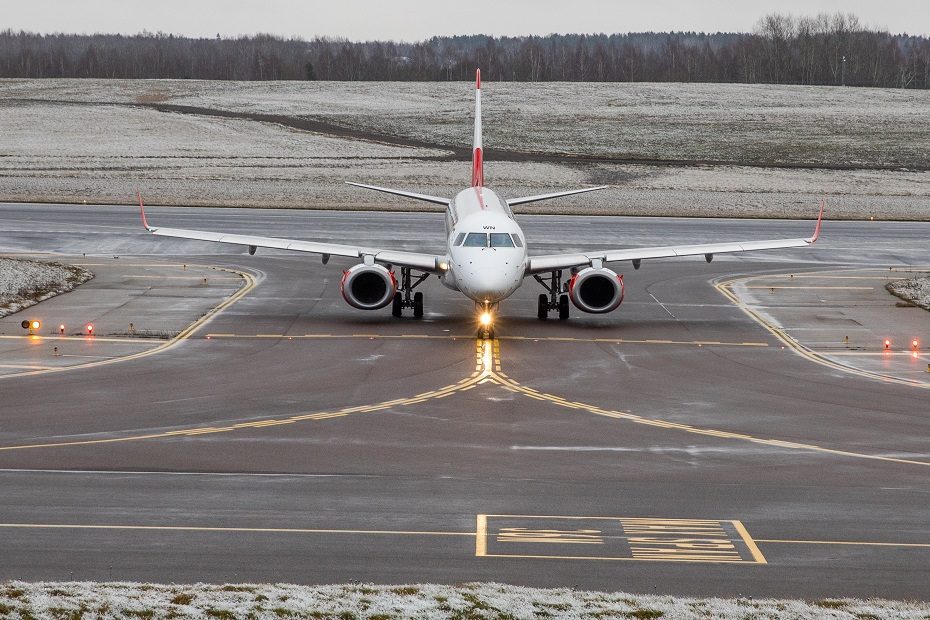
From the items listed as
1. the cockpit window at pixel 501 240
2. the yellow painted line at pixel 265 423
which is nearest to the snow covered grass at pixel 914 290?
Result: the cockpit window at pixel 501 240

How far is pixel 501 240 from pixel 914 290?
2085 centimetres

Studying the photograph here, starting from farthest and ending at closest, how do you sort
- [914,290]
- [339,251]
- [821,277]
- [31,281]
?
[821,277]
[914,290]
[31,281]
[339,251]

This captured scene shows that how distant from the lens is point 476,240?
39.0 meters

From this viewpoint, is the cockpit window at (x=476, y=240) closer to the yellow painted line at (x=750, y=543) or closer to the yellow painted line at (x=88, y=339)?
the yellow painted line at (x=88, y=339)

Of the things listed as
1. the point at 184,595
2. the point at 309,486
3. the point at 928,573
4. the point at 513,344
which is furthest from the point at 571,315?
the point at 184,595

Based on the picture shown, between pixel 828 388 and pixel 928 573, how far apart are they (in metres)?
15.0

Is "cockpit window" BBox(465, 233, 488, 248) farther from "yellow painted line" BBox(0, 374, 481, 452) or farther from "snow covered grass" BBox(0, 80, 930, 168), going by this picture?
"snow covered grass" BBox(0, 80, 930, 168)

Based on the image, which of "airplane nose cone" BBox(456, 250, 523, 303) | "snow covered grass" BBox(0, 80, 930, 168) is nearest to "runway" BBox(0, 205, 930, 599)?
"airplane nose cone" BBox(456, 250, 523, 303)

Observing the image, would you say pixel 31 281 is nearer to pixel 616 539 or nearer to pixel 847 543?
pixel 616 539

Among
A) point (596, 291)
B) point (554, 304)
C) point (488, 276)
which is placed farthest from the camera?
point (554, 304)

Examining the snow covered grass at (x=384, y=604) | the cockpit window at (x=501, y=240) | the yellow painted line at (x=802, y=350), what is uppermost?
the cockpit window at (x=501, y=240)

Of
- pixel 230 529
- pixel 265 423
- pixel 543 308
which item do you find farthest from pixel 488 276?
pixel 230 529

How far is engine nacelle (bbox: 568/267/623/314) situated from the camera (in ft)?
137

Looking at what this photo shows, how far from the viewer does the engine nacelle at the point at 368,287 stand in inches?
1649
